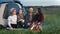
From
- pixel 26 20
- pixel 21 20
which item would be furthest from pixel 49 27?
pixel 21 20

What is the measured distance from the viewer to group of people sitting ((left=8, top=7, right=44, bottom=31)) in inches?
666

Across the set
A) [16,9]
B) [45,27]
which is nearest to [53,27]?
[45,27]

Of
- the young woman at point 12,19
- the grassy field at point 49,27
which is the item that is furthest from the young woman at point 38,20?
the young woman at point 12,19

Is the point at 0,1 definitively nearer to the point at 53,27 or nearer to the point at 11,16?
the point at 11,16

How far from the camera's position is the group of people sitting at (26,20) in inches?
666

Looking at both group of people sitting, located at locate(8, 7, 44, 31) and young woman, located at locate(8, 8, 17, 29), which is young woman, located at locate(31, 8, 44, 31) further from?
young woman, located at locate(8, 8, 17, 29)

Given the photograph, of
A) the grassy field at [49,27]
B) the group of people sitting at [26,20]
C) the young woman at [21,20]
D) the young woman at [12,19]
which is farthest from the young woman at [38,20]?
the young woman at [12,19]

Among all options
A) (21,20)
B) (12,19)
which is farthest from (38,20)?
(12,19)

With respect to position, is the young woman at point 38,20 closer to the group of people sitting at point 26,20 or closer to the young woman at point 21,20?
the group of people sitting at point 26,20

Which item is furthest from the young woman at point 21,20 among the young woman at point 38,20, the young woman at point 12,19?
the young woman at point 38,20

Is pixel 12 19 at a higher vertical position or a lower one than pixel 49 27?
higher

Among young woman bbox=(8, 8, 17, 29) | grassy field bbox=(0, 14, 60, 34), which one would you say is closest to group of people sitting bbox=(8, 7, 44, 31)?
young woman bbox=(8, 8, 17, 29)

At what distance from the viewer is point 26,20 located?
1694 centimetres

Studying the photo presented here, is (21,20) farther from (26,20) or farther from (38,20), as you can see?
(38,20)
